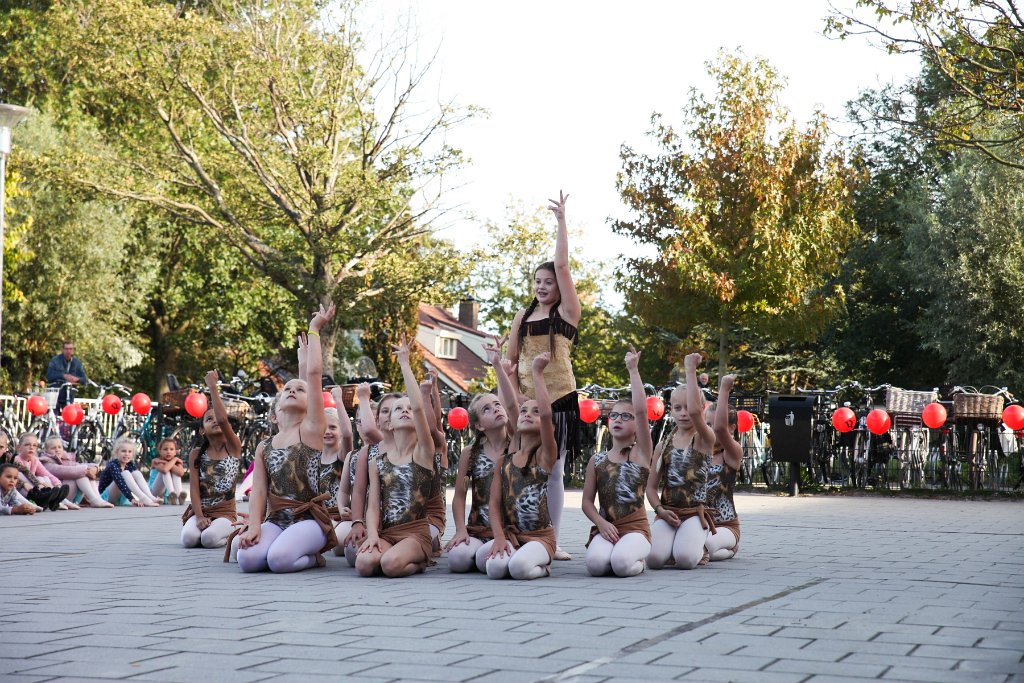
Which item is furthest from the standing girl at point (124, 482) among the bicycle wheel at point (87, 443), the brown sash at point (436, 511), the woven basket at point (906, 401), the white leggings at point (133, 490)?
the woven basket at point (906, 401)

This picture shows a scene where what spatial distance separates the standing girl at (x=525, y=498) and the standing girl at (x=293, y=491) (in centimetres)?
126

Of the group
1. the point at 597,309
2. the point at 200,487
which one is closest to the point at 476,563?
the point at 200,487

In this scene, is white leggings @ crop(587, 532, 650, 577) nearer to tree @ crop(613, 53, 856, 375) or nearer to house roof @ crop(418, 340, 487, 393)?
tree @ crop(613, 53, 856, 375)

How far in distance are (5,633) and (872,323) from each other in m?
37.7

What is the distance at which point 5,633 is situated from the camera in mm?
5250

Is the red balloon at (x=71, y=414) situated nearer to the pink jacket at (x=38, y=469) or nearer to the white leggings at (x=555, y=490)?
the pink jacket at (x=38, y=469)

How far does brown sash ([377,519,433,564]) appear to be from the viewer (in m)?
7.76

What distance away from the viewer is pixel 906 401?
17.2 m

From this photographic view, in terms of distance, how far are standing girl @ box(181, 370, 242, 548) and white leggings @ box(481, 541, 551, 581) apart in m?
3.00

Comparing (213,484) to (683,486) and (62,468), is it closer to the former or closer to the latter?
(683,486)

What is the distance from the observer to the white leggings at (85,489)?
14562 millimetres

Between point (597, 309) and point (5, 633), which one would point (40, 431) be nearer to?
point (5, 633)

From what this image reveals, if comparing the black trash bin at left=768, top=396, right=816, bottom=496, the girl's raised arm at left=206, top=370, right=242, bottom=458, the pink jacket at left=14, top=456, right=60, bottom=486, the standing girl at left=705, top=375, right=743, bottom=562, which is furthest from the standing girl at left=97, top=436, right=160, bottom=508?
the standing girl at left=705, top=375, right=743, bottom=562

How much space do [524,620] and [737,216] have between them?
21777 mm
